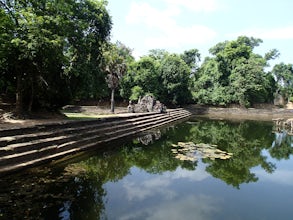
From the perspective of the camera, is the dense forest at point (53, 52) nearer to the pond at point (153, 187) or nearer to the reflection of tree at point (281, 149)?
the pond at point (153, 187)

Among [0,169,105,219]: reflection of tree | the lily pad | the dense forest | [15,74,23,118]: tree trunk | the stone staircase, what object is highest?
the dense forest

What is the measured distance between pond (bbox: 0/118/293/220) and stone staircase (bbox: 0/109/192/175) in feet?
1.36

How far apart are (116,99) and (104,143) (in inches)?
1034

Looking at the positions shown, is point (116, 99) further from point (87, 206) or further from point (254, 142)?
point (87, 206)

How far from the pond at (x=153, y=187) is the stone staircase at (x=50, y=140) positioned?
41 centimetres

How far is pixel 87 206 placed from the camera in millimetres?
5441

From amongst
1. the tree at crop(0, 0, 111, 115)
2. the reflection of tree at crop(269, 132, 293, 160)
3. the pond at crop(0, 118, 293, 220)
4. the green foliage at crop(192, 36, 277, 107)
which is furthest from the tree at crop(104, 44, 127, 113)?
the green foliage at crop(192, 36, 277, 107)

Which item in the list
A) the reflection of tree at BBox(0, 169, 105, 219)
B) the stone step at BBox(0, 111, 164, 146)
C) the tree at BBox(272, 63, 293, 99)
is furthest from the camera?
the tree at BBox(272, 63, 293, 99)

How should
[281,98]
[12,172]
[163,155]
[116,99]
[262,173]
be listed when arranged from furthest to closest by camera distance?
A: [281,98] < [116,99] < [163,155] < [262,173] < [12,172]

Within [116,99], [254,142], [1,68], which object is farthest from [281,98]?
[1,68]

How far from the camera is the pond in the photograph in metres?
5.32

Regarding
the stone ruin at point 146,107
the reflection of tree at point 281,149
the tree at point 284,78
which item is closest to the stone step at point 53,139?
the reflection of tree at point 281,149

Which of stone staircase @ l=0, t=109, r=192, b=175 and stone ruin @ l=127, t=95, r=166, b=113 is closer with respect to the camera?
stone staircase @ l=0, t=109, r=192, b=175

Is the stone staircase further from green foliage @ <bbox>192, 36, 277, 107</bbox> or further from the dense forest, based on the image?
green foliage @ <bbox>192, 36, 277, 107</bbox>
